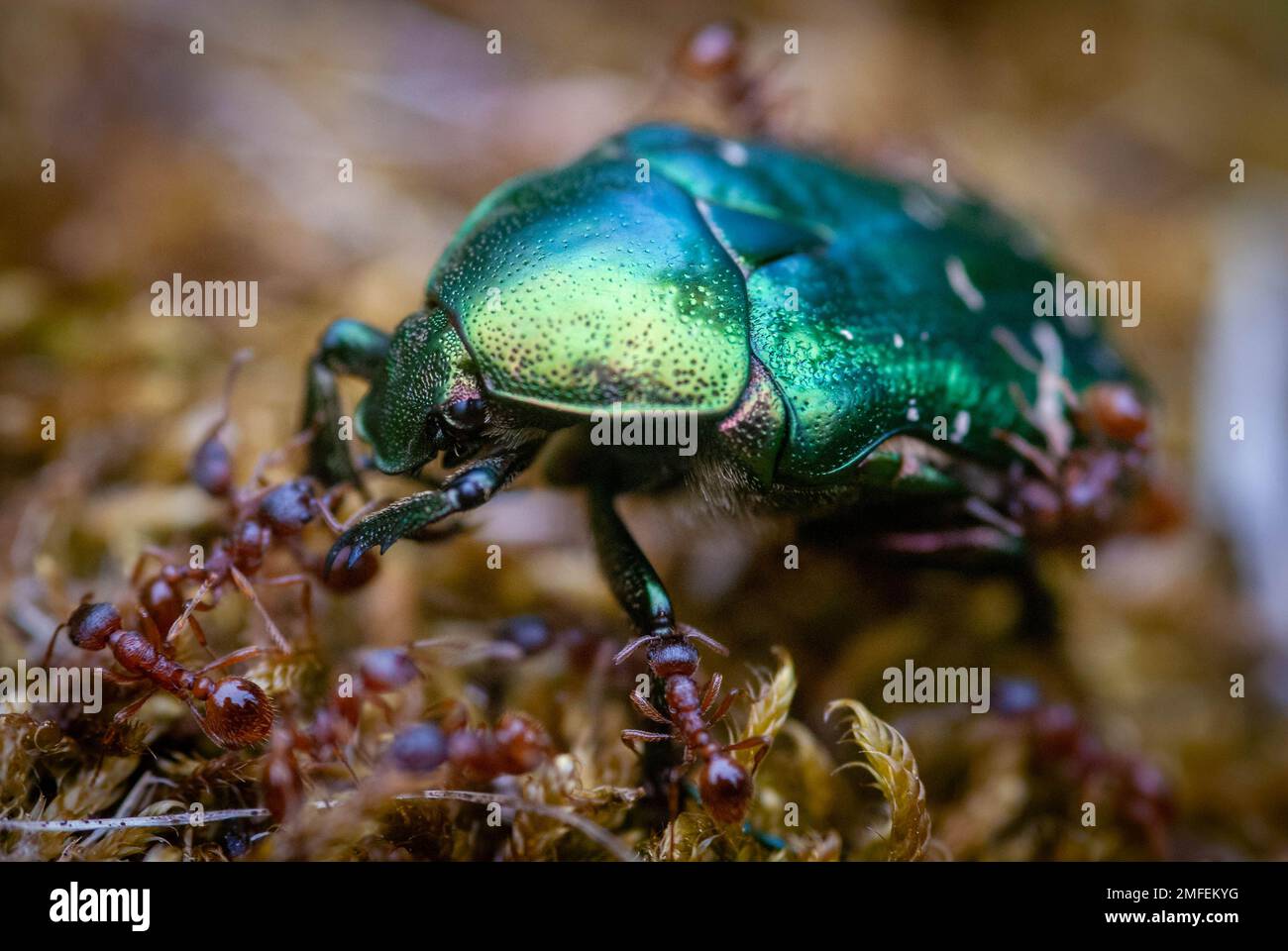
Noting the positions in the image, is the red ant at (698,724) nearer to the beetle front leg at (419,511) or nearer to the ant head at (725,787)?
the ant head at (725,787)

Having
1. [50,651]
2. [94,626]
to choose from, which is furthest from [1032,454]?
[50,651]

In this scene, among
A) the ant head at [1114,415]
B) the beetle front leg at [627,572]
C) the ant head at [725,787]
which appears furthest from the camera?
the ant head at [1114,415]

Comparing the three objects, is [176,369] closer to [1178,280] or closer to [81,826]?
[81,826]

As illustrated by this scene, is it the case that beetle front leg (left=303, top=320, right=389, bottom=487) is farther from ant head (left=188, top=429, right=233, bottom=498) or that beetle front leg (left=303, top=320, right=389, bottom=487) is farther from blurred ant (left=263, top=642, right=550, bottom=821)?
blurred ant (left=263, top=642, right=550, bottom=821)

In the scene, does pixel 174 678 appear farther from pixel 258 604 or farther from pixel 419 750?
pixel 419 750

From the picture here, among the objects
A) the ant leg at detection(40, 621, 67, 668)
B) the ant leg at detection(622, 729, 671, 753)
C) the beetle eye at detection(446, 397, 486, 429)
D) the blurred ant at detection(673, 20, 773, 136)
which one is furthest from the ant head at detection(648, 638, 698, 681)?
the blurred ant at detection(673, 20, 773, 136)

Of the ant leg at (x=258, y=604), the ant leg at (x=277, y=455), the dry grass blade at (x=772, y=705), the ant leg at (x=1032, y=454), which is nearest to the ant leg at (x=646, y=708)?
Answer: the dry grass blade at (x=772, y=705)
